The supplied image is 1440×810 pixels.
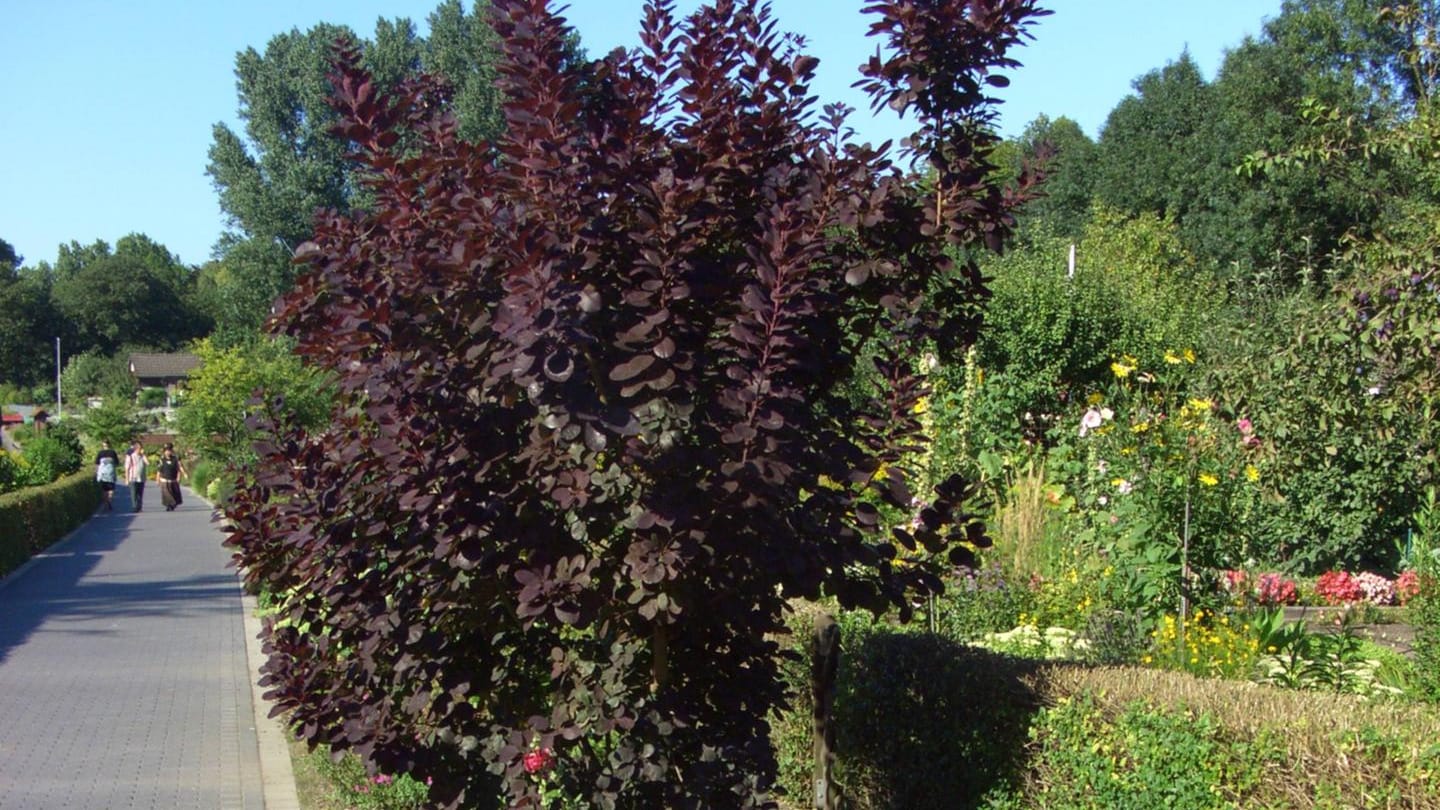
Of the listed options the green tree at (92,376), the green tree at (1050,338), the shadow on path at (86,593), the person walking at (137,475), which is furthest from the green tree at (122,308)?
the green tree at (1050,338)

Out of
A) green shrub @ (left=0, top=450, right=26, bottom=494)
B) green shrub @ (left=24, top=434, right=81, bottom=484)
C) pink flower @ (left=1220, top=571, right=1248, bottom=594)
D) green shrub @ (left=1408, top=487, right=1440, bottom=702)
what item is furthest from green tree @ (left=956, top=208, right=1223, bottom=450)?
green shrub @ (left=24, top=434, right=81, bottom=484)

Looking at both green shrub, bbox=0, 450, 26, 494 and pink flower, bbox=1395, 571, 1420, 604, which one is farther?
green shrub, bbox=0, 450, 26, 494

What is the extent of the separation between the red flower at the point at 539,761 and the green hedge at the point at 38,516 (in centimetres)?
1720

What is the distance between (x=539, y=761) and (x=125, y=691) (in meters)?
7.46

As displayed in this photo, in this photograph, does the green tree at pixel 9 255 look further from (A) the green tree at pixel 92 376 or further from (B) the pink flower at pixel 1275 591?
(B) the pink flower at pixel 1275 591

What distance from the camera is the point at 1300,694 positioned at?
4598mm

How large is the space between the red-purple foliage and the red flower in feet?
0.12

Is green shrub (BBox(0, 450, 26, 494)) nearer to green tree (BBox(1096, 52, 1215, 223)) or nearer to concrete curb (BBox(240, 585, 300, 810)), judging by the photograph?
concrete curb (BBox(240, 585, 300, 810))

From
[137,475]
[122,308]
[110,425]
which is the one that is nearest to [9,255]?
[122,308]

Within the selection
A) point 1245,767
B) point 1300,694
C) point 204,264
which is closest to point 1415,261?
point 1300,694

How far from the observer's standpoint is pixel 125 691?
389 inches

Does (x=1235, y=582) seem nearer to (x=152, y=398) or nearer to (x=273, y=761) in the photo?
(x=273, y=761)

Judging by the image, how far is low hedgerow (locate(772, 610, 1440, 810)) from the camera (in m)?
3.95

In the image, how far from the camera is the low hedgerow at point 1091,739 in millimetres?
3949
